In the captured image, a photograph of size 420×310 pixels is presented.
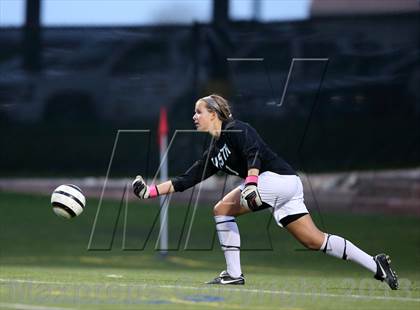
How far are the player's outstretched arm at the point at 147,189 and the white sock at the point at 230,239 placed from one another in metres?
0.53

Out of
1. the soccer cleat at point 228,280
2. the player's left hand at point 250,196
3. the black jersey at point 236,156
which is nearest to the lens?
the player's left hand at point 250,196

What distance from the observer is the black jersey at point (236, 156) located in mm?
10875

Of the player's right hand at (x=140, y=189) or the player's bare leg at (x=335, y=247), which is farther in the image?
the player's right hand at (x=140, y=189)

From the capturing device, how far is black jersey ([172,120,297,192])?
1088 centimetres

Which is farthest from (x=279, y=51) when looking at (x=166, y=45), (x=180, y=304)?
(x=180, y=304)

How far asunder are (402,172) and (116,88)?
4377 mm

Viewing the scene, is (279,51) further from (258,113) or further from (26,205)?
(26,205)

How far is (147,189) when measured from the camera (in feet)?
37.5

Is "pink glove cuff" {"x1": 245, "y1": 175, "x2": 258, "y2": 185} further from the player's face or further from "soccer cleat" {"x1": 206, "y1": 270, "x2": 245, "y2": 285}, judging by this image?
"soccer cleat" {"x1": 206, "y1": 270, "x2": 245, "y2": 285}

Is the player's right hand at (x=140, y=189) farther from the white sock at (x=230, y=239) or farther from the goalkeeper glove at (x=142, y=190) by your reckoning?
the white sock at (x=230, y=239)

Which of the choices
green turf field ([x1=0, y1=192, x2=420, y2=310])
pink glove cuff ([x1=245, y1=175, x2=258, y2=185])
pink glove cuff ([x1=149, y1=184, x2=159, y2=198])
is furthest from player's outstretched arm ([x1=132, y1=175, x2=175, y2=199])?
pink glove cuff ([x1=245, y1=175, x2=258, y2=185])

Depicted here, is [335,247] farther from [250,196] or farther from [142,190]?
[142,190]

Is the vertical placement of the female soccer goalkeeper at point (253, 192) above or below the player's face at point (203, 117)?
below

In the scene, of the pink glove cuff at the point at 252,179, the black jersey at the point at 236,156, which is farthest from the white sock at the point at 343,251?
the pink glove cuff at the point at 252,179
